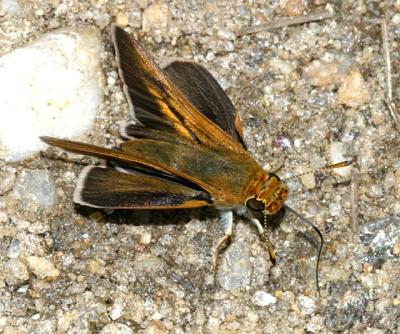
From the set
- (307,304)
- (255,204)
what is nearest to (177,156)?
(255,204)

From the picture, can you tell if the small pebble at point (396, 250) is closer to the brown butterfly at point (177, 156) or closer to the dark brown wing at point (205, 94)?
the brown butterfly at point (177, 156)

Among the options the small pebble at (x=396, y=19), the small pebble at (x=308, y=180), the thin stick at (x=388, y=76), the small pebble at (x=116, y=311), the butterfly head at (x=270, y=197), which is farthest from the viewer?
the small pebble at (x=396, y=19)

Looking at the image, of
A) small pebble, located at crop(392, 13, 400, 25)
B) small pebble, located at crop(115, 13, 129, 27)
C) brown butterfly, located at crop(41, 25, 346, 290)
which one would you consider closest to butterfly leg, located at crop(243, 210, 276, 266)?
brown butterfly, located at crop(41, 25, 346, 290)

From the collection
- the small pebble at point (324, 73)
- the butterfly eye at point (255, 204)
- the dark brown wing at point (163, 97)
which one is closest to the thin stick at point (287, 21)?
the small pebble at point (324, 73)

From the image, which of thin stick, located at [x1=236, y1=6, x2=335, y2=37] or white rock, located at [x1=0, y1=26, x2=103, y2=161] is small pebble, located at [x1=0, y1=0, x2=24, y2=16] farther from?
thin stick, located at [x1=236, y1=6, x2=335, y2=37]

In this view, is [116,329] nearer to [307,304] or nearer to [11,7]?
[307,304]

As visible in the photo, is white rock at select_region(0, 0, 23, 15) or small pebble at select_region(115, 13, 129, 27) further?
small pebble at select_region(115, 13, 129, 27)
